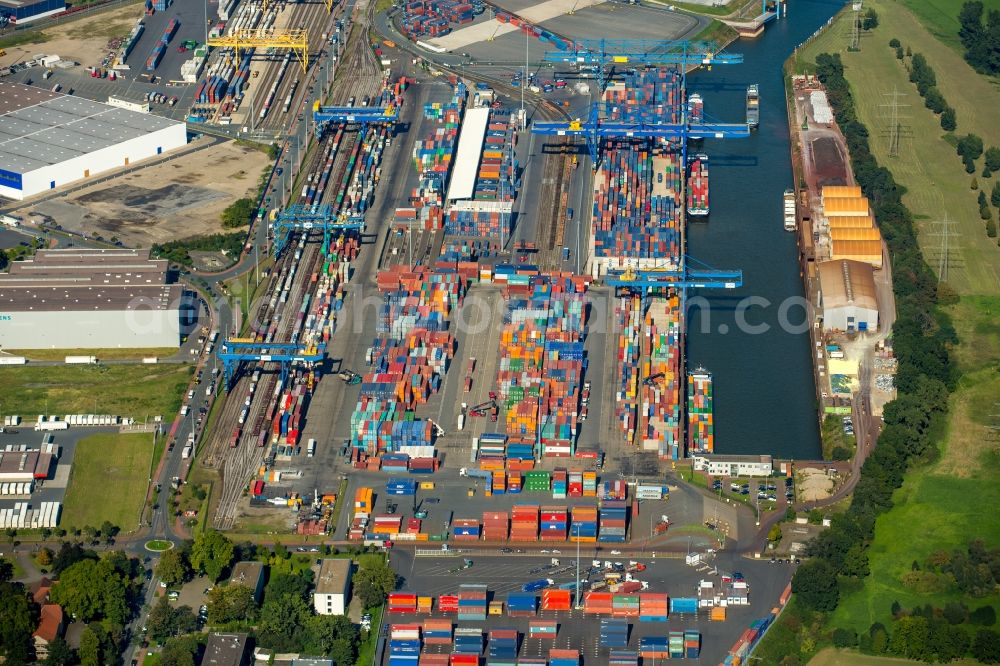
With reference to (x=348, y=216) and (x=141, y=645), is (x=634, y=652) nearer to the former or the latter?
(x=141, y=645)

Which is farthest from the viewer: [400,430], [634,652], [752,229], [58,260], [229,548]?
[752,229]

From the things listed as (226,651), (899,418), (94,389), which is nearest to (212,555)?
(226,651)

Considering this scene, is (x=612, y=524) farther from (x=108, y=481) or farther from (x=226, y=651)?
(x=108, y=481)

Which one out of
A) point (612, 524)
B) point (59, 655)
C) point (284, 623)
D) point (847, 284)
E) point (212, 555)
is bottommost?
point (59, 655)

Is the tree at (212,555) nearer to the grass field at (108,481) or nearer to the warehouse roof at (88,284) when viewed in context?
the grass field at (108,481)

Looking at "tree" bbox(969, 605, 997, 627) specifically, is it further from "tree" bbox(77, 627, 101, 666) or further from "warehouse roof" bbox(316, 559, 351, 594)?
"tree" bbox(77, 627, 101, 666)

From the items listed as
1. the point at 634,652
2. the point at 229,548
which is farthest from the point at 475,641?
the point at 229,548

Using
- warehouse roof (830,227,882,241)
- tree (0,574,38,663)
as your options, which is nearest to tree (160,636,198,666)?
tree (0,574,38,663)

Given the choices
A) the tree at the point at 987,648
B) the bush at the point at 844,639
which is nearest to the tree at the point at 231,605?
the bush at the point at 844,639
